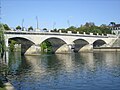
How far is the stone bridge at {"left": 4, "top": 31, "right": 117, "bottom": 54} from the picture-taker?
73.3m

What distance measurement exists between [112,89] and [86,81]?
4.78 m

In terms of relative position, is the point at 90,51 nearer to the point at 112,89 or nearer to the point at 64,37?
the point at 64,37

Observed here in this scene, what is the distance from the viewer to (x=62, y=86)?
27.2 m

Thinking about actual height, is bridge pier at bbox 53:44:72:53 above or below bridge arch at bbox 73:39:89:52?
below

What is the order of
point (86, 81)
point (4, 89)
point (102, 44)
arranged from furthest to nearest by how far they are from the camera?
point (102, 44)
point (86, 81)
point (4, 89)

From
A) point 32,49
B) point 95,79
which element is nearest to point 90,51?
point 32,49

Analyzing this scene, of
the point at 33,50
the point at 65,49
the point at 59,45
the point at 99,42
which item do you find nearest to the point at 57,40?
the point at 59,45

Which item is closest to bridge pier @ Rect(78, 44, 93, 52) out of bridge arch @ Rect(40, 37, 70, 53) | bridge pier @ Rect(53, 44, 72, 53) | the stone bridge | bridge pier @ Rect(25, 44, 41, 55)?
the stone bridge

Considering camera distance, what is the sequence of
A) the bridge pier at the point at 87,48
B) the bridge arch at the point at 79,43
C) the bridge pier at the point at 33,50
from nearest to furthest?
the bridge pier at the point at 33,50 < the bridge pier at the point at 87,48 < the bridge arch at the point at 79,43

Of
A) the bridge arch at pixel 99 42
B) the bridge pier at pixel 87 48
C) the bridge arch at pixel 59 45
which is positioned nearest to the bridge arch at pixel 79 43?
the bridge pier at pixel 87 48

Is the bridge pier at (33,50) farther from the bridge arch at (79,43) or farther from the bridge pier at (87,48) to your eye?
the bridge pier at (87,48)

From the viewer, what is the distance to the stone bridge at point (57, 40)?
73.3 meters

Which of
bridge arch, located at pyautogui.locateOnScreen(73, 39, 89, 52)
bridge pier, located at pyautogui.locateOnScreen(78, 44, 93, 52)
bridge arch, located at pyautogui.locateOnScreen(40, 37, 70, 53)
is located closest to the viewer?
bridge arch, located at pyautogui.locateOnScreen(40, 37, 70, 53)

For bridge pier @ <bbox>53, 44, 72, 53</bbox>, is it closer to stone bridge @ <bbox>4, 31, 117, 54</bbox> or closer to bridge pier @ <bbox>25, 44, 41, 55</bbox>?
stone bridge @ <bbox>4, 31, 117, 54</bbox>
